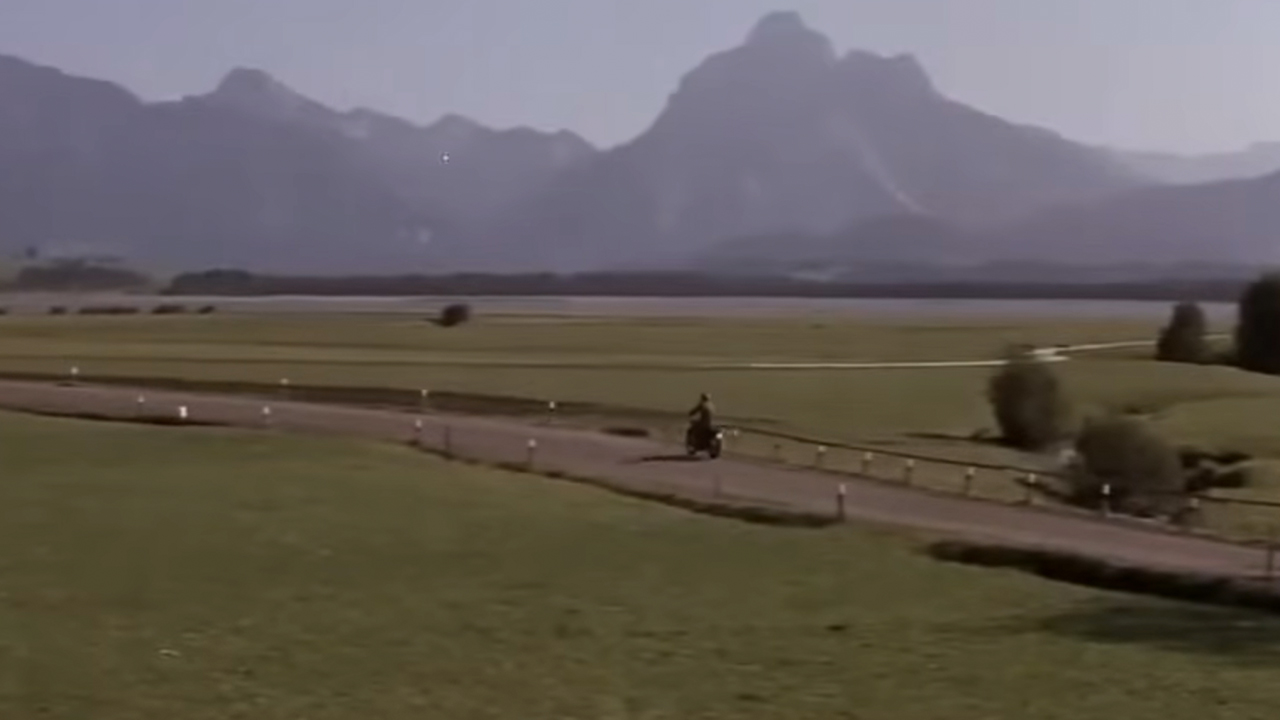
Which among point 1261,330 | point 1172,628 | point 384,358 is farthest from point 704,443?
point 1261,330

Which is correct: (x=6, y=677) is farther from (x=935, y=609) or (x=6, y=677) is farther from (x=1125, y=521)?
(x=1125, y=521)

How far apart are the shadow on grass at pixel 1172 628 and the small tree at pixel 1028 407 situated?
32.0 m

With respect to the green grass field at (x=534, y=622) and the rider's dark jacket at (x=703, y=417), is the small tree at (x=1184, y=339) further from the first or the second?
the green grass field at (x=534, y=622)

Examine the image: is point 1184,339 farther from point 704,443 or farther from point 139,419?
point 139,419

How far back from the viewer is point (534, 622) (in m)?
20.5

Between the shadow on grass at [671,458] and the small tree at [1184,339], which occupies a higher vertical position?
the small tree at [1184,339]

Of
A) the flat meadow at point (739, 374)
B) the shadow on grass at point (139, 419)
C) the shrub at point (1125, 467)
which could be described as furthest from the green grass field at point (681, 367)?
the shadow on grass at point (139, 419)

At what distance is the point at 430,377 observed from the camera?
72.1 m

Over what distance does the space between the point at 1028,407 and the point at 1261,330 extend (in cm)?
4017

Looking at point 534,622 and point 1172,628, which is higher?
point 534,622

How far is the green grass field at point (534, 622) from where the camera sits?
1644cm

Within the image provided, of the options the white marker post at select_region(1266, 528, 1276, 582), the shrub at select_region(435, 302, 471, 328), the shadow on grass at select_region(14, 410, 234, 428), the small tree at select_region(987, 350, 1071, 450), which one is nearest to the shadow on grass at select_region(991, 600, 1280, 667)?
the white marker post at select_region(1266, 528, 1276, 582)

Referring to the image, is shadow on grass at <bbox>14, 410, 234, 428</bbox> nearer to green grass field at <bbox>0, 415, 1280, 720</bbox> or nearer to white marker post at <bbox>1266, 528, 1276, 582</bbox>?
green grass field at <bbox>0, 415, 1280, 720</bbox>

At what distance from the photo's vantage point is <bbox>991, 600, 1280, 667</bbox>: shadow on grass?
2009 centimetres
